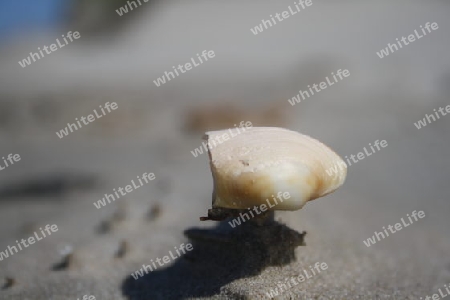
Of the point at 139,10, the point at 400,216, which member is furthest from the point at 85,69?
the point at 400,216

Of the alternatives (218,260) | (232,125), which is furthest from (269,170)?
(232,125)

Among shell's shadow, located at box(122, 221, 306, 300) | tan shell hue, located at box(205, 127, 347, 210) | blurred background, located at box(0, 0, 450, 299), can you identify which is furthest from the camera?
blurred background, located at box(0, 0, 450, 299)

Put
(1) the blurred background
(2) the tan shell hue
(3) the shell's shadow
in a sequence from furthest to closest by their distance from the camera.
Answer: (1) the blurred background
(3) the shell's shadow
(2) the tan shell hue

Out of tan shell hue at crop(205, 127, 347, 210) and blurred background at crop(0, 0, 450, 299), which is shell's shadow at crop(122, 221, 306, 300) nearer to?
blurred background at crop(0, 0, 450, 299)

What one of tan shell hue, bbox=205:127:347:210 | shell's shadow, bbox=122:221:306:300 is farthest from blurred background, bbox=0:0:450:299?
tan shell hue, bbox=205:127:347:210

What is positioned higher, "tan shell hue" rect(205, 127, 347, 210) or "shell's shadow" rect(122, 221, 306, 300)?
"tan shell hue" rect(205, 127, 347, 210)

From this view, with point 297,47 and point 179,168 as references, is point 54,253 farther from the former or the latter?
point 297,47
